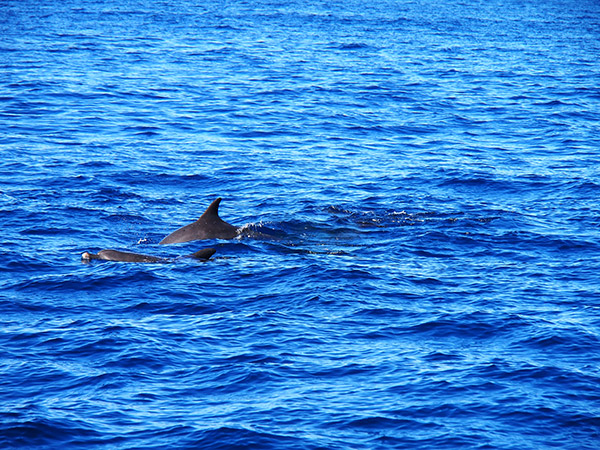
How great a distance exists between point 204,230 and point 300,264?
8.55 ft

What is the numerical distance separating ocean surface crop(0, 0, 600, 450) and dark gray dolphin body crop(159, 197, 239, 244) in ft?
0.89

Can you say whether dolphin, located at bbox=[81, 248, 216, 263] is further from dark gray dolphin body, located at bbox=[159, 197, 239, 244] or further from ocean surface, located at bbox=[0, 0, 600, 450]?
dark gray dolphin body, located at bbox=[159, 197, 239, 244]

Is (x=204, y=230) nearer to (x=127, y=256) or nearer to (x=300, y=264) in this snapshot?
(x=127, y=256)

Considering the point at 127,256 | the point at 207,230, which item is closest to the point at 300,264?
the point at 207,230

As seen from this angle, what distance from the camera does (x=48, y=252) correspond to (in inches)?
672

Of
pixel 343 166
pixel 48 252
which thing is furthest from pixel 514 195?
pixel 48 252

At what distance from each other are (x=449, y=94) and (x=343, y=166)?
48.4ft

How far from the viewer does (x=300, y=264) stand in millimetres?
16641

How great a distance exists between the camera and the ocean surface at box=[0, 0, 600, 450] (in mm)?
10914

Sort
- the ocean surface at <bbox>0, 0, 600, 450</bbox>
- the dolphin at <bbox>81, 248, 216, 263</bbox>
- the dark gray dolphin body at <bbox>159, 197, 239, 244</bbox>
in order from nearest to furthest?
the ocean surface at <bbox>0, 0, 600, 450</bbox> < the dolphin at <bbox>81, 248, 216, 263</bbox> < the dark gray dolphin body at <bbox>159, 197, 239, 244</bbox>

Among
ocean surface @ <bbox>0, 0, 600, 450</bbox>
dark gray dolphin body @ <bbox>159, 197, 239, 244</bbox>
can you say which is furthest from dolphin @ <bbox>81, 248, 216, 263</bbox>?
dark gray dolphin body @ <bbox>159, 197, 239, 244</bbox>

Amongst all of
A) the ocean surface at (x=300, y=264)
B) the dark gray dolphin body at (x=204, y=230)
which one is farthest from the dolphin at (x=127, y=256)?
the dark gray dolphin body at (x=204, y=230)

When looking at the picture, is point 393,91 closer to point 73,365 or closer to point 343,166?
point 343,166

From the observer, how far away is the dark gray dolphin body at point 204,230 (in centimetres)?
1773
